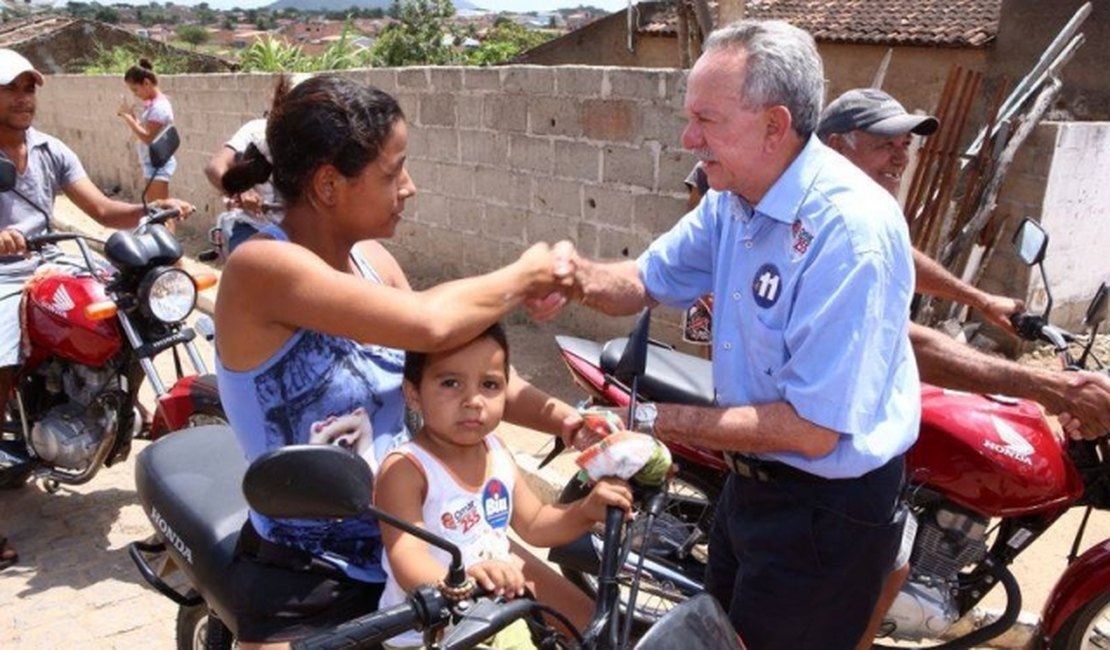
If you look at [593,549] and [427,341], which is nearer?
[427,341]

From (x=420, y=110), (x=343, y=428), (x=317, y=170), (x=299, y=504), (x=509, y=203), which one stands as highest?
(x=317, y=170)

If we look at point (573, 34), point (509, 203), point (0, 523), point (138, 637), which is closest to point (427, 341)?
point (138, 637)

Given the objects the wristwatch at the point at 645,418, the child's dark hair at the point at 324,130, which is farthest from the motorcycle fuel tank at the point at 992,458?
the child's dark hair at the point at 324,130

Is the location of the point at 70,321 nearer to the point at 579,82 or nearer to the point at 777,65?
the point at 579,82

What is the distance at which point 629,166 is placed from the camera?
19.6ft

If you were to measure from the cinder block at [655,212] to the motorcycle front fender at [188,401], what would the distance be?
2864 mm

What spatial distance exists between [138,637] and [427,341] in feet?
8.32

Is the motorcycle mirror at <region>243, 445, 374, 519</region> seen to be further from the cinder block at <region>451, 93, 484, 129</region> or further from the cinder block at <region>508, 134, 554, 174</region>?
the cinder block at <region>451, 93, 484, 129</region>

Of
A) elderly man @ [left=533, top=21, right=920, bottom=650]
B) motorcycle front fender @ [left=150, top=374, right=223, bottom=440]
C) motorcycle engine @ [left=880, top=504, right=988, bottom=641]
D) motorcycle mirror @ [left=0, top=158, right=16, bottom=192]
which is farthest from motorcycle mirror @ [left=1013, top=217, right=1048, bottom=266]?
motorcycle mirror @ [left=0, top=158, right=16, bottom=192]

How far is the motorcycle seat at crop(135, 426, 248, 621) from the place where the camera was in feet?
7.38

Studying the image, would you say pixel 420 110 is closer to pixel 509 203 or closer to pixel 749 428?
pixel 509 203

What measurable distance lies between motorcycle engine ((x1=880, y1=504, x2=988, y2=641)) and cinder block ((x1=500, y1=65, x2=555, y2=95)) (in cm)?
425

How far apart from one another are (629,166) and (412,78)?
2705 mm

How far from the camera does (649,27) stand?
64.9ft
